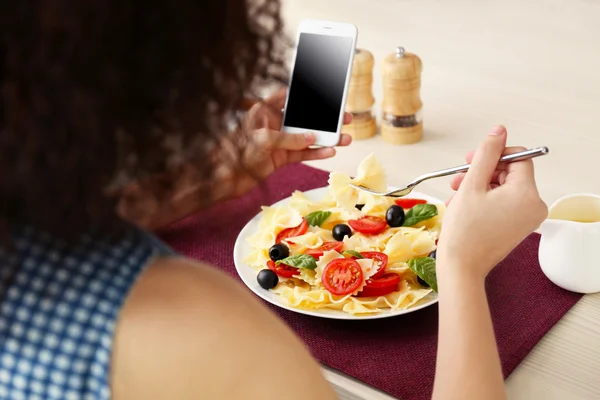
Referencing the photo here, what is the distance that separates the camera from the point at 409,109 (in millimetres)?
1442

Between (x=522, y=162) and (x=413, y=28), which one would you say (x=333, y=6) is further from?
(x=522, y=162)

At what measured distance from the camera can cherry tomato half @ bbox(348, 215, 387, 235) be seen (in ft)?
3.63

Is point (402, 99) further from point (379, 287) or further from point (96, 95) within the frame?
point (96, 95)

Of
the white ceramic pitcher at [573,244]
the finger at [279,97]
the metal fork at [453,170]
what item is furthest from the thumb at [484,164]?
the finger at [279,97]

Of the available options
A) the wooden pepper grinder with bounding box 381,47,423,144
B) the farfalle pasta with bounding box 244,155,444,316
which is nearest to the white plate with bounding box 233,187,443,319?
the farfalle pasta with bounding box 244,155,444,316

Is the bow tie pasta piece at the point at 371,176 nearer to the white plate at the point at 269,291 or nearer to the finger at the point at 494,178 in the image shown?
the white plate at the point at 269,291

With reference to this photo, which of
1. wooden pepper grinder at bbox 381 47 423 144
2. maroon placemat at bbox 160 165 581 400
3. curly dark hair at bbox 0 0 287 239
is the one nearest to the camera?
curly dark hair at bbox 0 0 287 239

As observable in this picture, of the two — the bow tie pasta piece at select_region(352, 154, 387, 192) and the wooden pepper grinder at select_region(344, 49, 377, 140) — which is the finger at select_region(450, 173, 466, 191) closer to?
the bow tie pasta piece at select_region(352, 154, 387, 192)

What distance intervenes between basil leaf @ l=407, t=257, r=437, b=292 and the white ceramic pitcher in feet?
0.49

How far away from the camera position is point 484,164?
3.13 ft

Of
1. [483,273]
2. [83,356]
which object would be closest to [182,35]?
[83,356]

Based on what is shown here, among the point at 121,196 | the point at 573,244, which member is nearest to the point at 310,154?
the point at 573,244

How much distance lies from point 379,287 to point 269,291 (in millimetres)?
136

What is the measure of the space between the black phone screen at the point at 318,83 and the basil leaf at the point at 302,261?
9.6 inches
